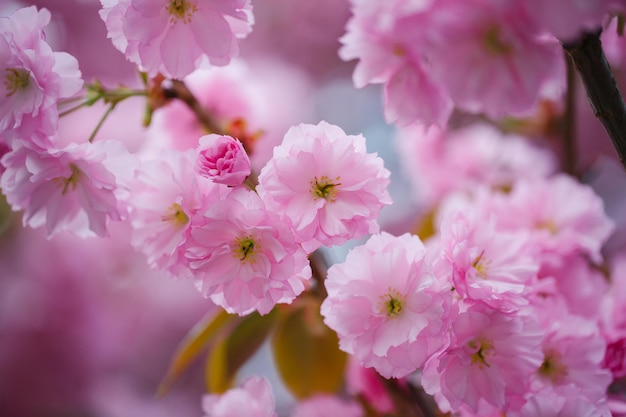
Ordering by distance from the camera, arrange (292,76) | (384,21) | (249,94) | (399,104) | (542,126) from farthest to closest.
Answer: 1. (292,76)
2. (542,126)
3. (249,94)
4. (399,104)
5. (384,21)

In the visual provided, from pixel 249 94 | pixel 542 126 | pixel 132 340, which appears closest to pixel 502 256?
pixel 249 94

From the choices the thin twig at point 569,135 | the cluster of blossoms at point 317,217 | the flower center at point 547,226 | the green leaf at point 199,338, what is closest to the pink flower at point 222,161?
the cluster of blossoms at point 317,217

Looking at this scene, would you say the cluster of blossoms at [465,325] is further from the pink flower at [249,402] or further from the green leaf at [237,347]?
the green leaf at [237,347]

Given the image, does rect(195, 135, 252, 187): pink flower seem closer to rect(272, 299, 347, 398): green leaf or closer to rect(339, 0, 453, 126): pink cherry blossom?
rect(339, 0, 453, 126): pink cherry blossom

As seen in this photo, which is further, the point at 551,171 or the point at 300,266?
the point at 551,171

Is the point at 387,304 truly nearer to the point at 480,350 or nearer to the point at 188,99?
the point at 480,350

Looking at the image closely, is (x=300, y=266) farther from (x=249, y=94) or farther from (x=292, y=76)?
(x=292, y=76)

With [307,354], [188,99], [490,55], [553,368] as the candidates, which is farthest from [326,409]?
[490,55]
